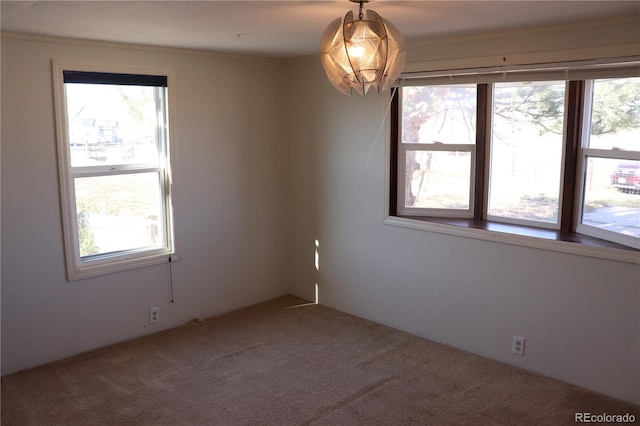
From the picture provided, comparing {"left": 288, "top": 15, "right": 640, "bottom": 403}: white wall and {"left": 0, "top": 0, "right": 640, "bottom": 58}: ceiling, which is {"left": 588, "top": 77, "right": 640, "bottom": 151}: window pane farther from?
{"left": 0, "top": 0, "right": 640, "bottom": 58}: ceiling

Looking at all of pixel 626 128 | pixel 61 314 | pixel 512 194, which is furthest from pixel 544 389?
pixel 61 314

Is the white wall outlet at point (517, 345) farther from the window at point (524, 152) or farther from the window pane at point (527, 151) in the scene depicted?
the window pane at point (527, 151)

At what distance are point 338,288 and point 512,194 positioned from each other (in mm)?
1708

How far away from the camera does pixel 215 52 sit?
4352mm

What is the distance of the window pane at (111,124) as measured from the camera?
150 inches

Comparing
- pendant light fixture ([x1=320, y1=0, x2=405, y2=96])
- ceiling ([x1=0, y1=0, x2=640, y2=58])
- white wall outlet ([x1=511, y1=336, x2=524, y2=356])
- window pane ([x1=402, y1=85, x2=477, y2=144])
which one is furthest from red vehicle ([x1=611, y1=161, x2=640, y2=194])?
pendant light fixture ([x1=320, y1=0, x2=405, y2=96])

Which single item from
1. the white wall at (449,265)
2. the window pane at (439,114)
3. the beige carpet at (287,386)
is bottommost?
the beige carpet at (287,386)

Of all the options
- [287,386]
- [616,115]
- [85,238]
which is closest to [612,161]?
[616,115]

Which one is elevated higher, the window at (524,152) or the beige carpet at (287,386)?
the window at (524,152)

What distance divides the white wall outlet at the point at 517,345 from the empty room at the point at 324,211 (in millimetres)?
18

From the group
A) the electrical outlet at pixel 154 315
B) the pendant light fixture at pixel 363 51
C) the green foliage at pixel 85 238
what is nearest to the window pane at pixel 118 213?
the green foliage at pixel 85 238

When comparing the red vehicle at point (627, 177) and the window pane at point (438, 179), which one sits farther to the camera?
the window pane at point (438, 179)

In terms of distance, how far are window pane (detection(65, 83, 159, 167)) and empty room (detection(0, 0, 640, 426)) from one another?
0.05 feet

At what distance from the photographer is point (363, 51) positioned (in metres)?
2.22
